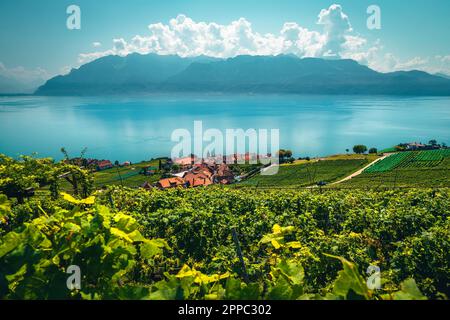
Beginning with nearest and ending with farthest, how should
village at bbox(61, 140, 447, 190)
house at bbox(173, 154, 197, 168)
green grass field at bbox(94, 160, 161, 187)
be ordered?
village at bbox(61, 140, 447, 190) → green grass field at bbox(94, 160, 161, 187) → house at bbox(173, 154, 197, 168)

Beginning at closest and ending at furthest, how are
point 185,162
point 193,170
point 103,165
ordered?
point 193,170
point 103,165
point 185,162

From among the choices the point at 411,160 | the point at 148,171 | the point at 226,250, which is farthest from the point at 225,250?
the point at 411,160

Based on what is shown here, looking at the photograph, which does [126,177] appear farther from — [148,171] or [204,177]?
[204,177]

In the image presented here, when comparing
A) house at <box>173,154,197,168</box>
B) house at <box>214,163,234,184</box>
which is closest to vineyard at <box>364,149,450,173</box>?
house at <box>214,163,234,184</box>

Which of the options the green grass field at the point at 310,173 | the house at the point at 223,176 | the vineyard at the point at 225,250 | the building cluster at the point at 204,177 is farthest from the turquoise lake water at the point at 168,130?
the vineyard at the point at 225,250

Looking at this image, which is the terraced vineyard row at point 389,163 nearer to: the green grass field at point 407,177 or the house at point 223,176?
the green grass field at point 407,177

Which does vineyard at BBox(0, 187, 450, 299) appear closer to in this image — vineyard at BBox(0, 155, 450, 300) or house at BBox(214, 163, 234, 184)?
vineyard at BBox(0, 155, 450, 300)
